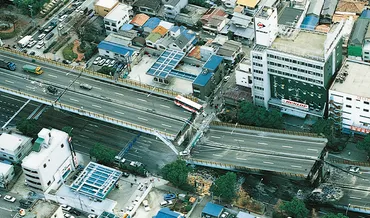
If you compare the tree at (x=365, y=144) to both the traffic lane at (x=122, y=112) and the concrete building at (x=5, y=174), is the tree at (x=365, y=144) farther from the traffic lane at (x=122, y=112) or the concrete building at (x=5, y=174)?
the concrete building at (x=5, y=174)

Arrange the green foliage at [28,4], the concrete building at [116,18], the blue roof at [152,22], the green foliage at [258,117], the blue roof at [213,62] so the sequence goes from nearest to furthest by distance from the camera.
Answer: the green foliage at [258,117]
the blue roof at [213,62]
the concrete building at [116,18]
the blue roof at [152,22]
the green foliage at [28,4]

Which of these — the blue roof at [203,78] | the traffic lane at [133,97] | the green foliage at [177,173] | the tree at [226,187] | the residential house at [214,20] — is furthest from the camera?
the residential house at [214,20]

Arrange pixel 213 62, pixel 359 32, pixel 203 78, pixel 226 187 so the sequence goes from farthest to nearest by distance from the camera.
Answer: pixel 359 32, pixel 213 62, pixel 203 78, pixel 226 187

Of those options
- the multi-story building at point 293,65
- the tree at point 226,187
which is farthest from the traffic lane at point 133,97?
the tree at point 226,187

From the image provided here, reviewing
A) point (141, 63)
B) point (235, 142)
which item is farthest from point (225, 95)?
point (141, 63)

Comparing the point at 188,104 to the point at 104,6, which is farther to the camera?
the point at 104,6

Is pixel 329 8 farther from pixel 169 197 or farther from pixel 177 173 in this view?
pixel 169 197

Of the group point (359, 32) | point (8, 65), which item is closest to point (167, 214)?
point (8, 65)
